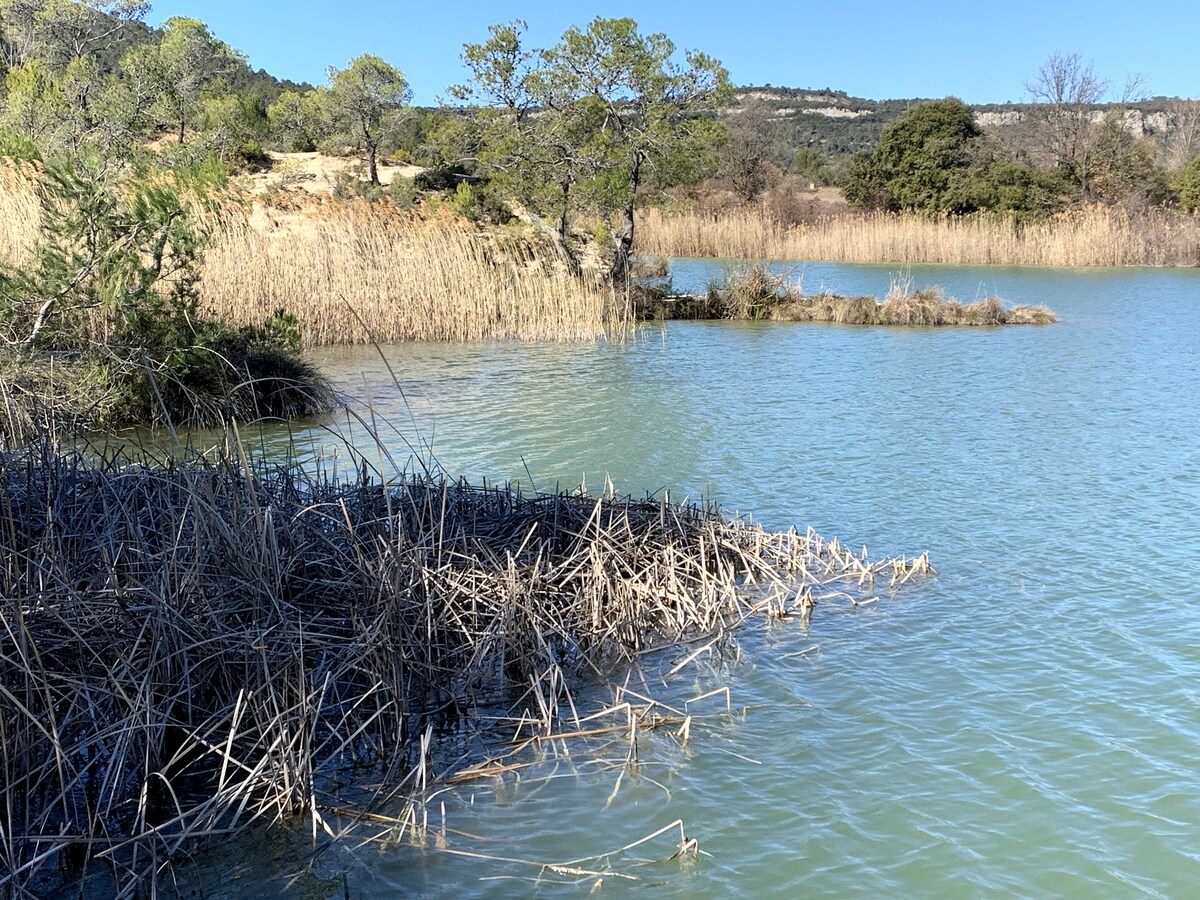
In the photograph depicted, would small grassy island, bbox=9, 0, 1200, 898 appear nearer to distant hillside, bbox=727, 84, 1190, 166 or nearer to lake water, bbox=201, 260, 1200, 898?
lake water, bbox=201, 260, 1200, 898

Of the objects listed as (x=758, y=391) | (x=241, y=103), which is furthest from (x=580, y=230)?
(x=241, y=103)

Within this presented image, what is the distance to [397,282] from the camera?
17078 millimetres

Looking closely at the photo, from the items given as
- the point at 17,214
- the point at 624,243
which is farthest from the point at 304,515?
the point at 624,243

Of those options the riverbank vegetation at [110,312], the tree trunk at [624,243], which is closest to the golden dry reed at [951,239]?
the tree trunk at [624,243]

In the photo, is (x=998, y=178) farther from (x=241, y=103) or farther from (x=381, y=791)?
(x=381, y=791)

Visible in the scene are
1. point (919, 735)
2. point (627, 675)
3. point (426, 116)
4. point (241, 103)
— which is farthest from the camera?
point (426, 116)

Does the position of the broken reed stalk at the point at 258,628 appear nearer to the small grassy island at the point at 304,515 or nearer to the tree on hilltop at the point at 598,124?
the small grassy island at the point at 304,515

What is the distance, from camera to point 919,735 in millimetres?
4633

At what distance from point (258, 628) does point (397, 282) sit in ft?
44.6

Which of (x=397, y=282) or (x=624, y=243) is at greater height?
(x=624, y=243)

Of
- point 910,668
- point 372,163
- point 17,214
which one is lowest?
point 910,668

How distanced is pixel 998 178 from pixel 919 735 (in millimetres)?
39802

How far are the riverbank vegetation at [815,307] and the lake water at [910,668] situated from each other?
7.75m

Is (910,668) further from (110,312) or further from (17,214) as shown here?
(17,214)
